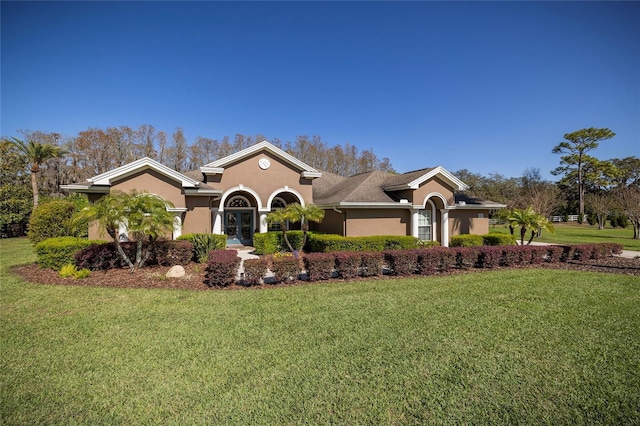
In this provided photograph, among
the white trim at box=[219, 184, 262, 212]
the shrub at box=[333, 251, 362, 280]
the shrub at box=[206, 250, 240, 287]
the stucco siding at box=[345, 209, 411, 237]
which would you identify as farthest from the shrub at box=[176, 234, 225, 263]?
the stucco siding at box=[345, 209, 411, 237]

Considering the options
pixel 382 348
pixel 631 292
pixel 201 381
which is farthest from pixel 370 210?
pixel 201 381

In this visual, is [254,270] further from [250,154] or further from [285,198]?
[285,198]

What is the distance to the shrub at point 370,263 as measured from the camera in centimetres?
1112

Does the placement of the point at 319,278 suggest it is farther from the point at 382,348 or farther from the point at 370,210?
the point at 370,210

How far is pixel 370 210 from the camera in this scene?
18.2m

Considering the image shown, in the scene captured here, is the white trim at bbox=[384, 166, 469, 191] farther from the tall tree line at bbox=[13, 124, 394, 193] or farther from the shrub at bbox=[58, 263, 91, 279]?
the tall tree line at bbox=[13, 124, 394, 193]

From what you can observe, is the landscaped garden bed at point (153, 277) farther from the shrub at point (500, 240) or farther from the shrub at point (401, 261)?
the shrub at point (500, 240)

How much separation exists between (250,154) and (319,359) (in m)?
16.1

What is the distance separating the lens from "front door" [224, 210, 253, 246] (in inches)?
828

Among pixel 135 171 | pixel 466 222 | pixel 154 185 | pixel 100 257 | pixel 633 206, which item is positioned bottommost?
pixel 100 257

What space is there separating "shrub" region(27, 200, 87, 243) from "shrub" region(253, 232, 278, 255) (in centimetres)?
1033

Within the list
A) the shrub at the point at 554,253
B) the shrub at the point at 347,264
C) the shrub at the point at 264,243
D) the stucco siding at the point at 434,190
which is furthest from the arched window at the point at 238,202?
the shrub at the point at 554,253

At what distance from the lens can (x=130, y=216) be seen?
35.4 feet

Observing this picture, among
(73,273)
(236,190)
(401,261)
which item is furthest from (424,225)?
(73,273)
